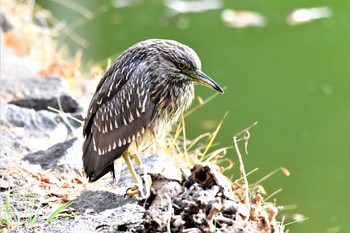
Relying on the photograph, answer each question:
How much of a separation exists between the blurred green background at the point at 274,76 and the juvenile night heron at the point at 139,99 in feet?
7.55

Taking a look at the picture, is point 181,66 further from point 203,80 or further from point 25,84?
point 25,84

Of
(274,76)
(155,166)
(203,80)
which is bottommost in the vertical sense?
(155,166)

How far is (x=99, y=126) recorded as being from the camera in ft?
19.1

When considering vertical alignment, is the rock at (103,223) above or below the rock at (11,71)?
below

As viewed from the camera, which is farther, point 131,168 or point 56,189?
point 56,189

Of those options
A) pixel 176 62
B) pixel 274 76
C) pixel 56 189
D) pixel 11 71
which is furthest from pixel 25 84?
pixel 274 76

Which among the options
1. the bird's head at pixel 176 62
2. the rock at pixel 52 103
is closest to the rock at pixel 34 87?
the rock at pixel 52 103

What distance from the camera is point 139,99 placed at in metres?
5.66

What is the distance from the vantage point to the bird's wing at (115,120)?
5660 millimetres

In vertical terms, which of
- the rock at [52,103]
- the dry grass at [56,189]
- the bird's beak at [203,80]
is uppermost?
the bird's beak at [203,80]

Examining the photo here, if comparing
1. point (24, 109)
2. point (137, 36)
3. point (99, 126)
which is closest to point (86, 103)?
point (24, 109)

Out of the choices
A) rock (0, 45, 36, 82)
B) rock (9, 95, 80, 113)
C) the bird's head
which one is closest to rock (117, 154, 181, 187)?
the bird's head

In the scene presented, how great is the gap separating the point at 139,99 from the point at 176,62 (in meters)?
0.36

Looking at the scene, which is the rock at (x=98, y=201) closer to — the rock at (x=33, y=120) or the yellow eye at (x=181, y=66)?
the yellow eye at (x=181, y=66)
